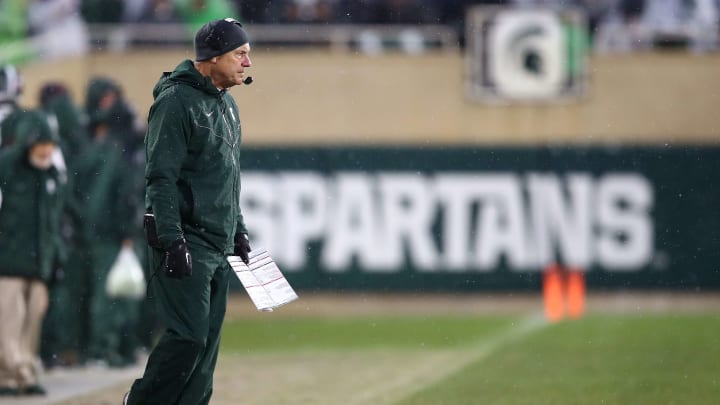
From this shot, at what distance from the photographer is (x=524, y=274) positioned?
20391 mm

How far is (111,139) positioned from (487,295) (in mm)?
7144

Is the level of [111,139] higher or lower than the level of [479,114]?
higher

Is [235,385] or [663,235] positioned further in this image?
[663,235]

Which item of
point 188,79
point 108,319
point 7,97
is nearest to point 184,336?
point 188,79

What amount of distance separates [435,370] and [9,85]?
4073mm

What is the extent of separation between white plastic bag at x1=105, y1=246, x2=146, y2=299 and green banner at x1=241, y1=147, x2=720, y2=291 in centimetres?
570

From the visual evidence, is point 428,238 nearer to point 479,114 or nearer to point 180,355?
point 479,114

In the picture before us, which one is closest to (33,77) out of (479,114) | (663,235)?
(479,114)

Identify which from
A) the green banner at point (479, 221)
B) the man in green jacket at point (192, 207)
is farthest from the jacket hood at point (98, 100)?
the man in green jacket at point (192, 207)

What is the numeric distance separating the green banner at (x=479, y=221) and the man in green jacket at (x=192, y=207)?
40.0 ft

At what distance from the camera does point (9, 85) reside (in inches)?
486

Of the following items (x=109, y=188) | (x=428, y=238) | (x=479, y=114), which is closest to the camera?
(x=109, y=188)

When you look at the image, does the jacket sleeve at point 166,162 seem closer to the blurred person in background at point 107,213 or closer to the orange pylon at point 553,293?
the blurred person in background at point 107,213

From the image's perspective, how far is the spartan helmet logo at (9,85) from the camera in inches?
484
